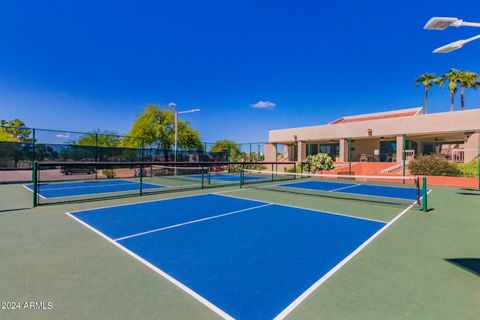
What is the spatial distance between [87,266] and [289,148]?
40063 millimetres

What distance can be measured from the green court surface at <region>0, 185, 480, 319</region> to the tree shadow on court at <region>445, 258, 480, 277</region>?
0.04 ft

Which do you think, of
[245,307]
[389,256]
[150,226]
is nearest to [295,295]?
[245,307]

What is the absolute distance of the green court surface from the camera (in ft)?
9.01

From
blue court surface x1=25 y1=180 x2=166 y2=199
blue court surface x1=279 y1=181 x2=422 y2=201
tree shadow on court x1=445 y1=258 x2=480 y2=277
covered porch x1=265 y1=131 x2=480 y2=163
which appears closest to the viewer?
tree shadow on court x1=445 y1=258 x2=480 y2=277

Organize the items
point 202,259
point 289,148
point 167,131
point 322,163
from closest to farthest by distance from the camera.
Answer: point 202,259
point 322,163
point 167,131
point 289,148

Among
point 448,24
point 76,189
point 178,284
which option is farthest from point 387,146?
point 178,284

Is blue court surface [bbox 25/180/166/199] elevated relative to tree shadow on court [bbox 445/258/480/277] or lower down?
elevated

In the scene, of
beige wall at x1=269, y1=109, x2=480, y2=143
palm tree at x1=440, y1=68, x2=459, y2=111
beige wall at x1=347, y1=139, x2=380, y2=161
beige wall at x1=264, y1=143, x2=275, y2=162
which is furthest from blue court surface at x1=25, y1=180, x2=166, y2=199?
palm tree at x1=440, y1=68, x2=459, y2=111

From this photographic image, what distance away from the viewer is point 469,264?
13.2 ft

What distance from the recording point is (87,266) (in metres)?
3.85

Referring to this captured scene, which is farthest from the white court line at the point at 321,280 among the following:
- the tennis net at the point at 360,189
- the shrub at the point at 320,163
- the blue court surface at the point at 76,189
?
the shrub at the point at 320,163

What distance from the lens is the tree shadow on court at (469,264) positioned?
12.5ft

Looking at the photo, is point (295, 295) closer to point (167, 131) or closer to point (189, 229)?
point (189, 229)

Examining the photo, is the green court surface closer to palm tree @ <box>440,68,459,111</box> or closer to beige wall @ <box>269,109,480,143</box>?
beige wall @ <box>269,109,480,143</box>
